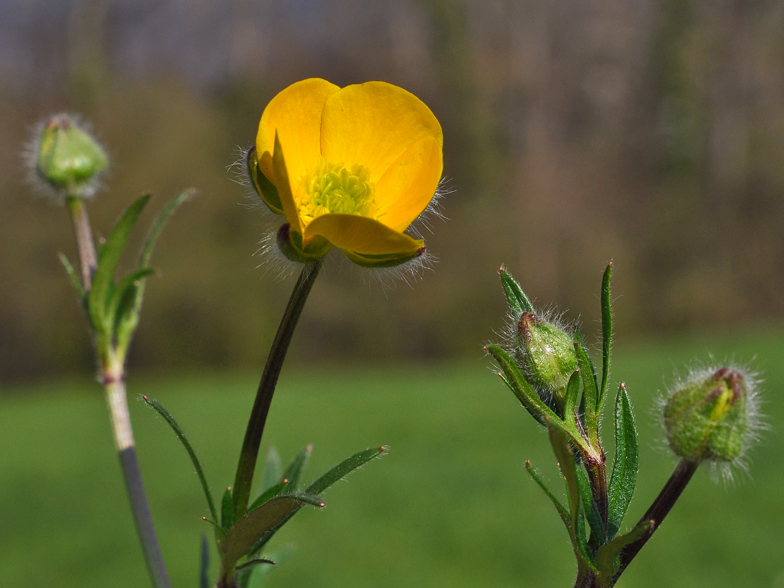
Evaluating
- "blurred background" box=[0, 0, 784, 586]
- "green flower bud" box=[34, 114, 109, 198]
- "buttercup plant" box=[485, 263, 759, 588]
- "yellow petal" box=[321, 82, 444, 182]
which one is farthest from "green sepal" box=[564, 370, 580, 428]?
"blurred background" box=[0, 0, 784, 586]

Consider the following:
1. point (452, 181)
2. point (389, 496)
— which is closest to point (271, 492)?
point (389, 496)

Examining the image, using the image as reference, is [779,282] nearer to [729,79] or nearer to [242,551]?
[729,79]

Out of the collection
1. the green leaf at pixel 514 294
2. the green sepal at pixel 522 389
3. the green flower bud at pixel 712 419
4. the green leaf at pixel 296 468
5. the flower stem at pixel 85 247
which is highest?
the flower stem at pixel 85 247

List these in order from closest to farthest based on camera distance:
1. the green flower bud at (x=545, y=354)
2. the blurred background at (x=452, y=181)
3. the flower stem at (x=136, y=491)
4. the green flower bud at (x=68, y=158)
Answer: the green flower bud at (x=545, y=354)
the flower stem at (x=136, y=491)
the green flower bud at (x=68, y=158)
the blurred background at (x=452, y=181)

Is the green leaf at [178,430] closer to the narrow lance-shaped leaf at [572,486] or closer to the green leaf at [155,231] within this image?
the narrow lance-shaped leaf at [572,486]

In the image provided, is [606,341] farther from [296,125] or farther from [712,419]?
[296,125]

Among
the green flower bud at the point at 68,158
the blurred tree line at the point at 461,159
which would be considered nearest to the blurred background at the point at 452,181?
the blurred tree line at the point at 461,159
